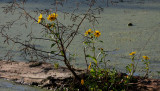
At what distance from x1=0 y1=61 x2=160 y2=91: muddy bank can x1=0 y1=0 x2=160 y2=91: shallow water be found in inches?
4.9

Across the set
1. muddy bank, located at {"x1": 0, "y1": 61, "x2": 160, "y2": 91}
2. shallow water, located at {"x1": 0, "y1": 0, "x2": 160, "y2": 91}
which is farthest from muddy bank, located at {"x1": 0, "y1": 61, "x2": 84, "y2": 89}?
shallow water, located at {"x1": 0, "y1": 0, "x2": 160, "y2": 91}

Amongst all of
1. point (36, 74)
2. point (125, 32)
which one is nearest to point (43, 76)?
point (36, 74)

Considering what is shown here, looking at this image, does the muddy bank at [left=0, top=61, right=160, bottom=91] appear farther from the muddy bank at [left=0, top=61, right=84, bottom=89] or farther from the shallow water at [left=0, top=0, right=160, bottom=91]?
the shallow water at [left=0, top=0, right=160, bottom=91]

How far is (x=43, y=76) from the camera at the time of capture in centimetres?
191

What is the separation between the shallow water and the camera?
247 centimetres

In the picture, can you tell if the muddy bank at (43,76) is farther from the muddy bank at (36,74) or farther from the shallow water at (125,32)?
the shallow water at (125,32)

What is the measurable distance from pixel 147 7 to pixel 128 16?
25.5 inches

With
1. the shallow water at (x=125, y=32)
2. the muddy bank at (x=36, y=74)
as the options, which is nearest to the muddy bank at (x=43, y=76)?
the muddy bank at (x=36, y=74)

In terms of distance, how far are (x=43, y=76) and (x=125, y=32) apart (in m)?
1.59

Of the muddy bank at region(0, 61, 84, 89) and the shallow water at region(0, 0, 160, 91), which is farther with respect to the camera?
the shallow water at region(0, 0, 160, 91)

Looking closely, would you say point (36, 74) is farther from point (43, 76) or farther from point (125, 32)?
point (125, 32)

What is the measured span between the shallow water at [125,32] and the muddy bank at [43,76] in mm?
125

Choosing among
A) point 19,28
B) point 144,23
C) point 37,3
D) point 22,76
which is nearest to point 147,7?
point 144,23

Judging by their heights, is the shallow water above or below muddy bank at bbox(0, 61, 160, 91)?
above
